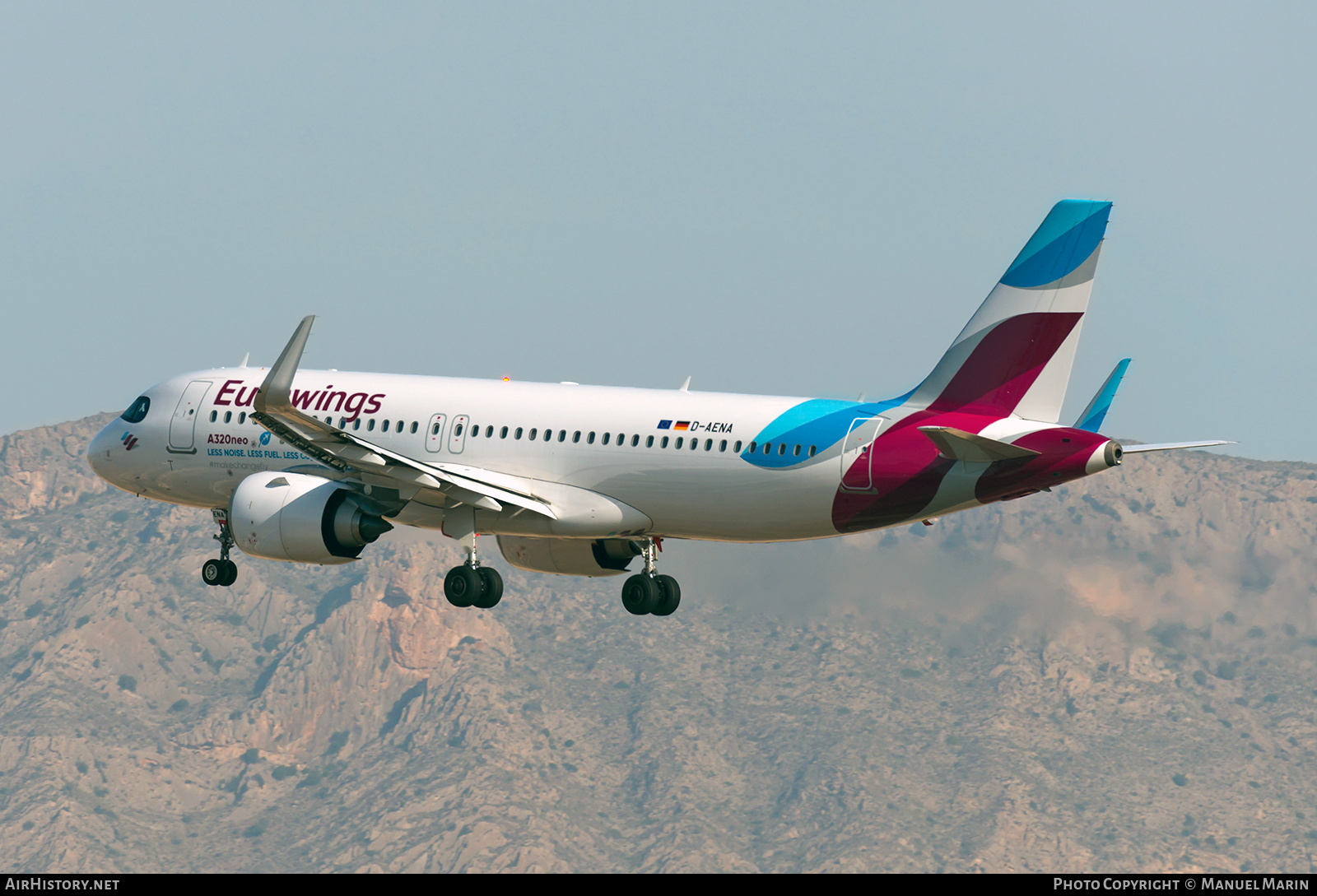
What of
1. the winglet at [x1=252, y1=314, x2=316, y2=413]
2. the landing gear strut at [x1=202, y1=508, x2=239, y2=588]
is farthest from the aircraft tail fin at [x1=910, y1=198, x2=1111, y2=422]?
the landing gear strut at [x1=202, y1=508, x2=239, y2=588]

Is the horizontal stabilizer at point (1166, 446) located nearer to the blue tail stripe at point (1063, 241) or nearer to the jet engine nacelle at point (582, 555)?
the blue tail stripe at point (1063, 241)

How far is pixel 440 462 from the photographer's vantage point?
47.7 m

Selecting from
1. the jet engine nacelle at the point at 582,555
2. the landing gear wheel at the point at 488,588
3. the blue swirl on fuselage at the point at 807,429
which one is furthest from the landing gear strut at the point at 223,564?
the blue swirl on fuselage at the point at 807,429

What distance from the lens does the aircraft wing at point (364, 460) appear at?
39.8 m

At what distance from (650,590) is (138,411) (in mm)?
15038

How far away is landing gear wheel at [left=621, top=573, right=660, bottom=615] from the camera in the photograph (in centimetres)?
4766

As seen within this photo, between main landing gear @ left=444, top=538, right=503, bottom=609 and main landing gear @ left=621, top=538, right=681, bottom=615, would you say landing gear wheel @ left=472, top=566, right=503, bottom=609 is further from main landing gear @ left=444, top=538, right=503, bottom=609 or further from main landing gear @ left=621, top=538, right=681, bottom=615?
main landing gear @ left=621, top=538, right=681, bottom=615

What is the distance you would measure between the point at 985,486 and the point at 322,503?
51.1ft

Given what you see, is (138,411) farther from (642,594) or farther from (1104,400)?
(1104,400)

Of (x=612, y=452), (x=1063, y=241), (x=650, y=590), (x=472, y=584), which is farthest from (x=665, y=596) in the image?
(x=1063, y=241)

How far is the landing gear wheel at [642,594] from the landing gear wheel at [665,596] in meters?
0.09

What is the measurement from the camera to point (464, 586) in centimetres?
4638
